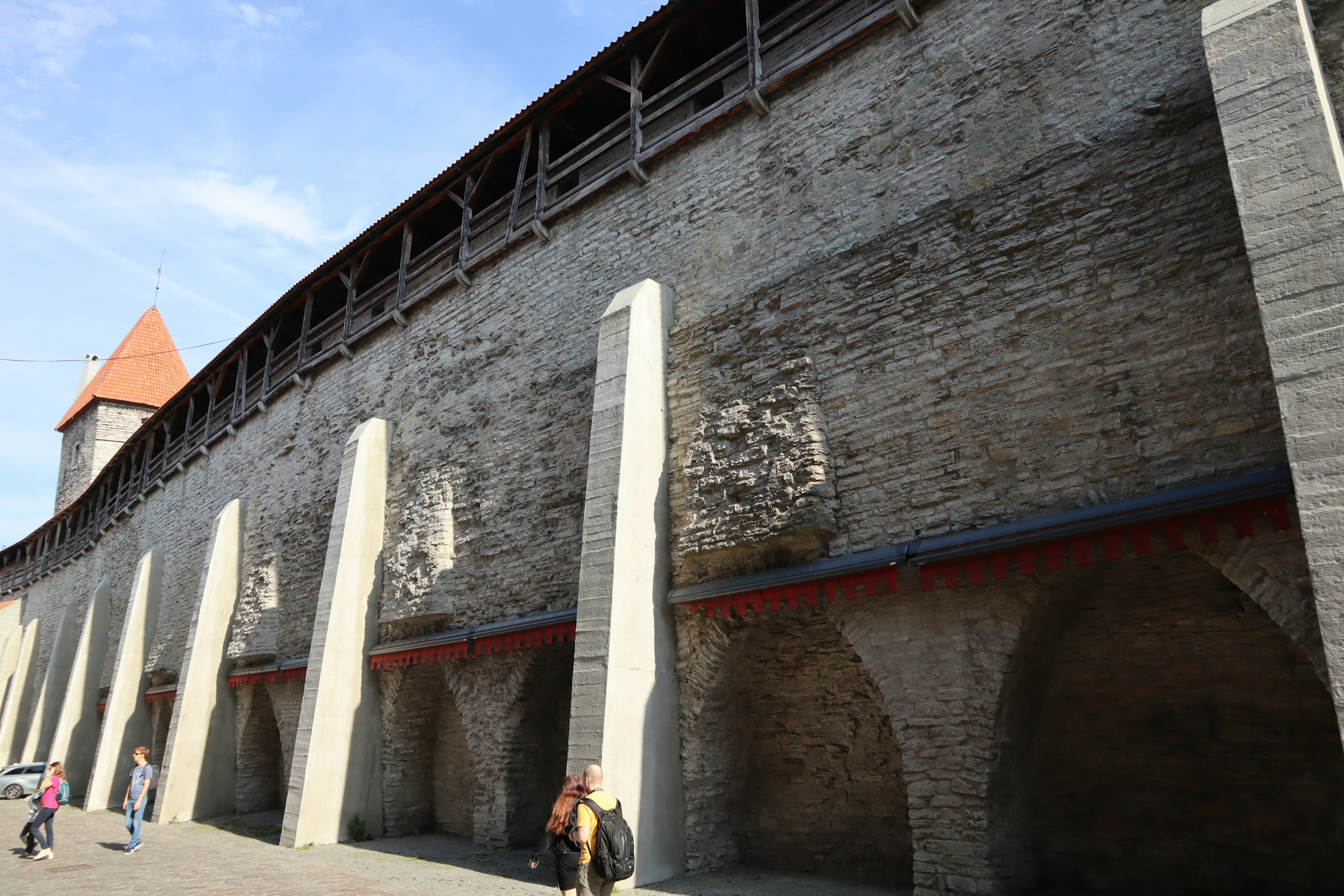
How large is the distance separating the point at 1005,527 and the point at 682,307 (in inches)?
168

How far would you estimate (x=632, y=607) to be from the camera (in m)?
7.20

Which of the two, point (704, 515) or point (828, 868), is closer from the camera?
point (828, 868)

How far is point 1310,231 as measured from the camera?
418 centimetres

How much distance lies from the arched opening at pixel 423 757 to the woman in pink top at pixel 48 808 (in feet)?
11.7

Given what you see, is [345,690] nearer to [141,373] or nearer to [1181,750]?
[1181,750]

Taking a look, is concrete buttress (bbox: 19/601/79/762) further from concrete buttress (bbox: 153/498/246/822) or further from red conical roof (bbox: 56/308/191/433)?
red conical roof (bbox: 56/308/191/433)

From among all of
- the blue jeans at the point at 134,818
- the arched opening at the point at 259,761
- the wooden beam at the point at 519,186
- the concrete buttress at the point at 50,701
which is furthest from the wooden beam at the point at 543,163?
the concrete buttress at the point at 50,701

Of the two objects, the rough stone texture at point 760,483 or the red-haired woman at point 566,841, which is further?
the rough stone texture at point 760,483

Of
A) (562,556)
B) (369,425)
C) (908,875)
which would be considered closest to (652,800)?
(908,875)

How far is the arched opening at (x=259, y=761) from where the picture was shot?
46.8ft

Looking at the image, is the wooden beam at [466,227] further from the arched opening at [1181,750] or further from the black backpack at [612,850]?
the arched opening at [1181,750]

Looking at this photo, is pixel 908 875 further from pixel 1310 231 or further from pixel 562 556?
pixel 1310 231

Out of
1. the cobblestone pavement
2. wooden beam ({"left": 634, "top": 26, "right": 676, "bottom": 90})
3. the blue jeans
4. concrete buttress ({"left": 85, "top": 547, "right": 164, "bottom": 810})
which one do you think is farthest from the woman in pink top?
wooden beam ({"left": 634, "top": 26, "right": 676, "bottom": 90})

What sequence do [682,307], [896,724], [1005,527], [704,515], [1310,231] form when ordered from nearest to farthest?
[1310,231] → [1005,527] → [896,724] → [704,515] → [682,307]
